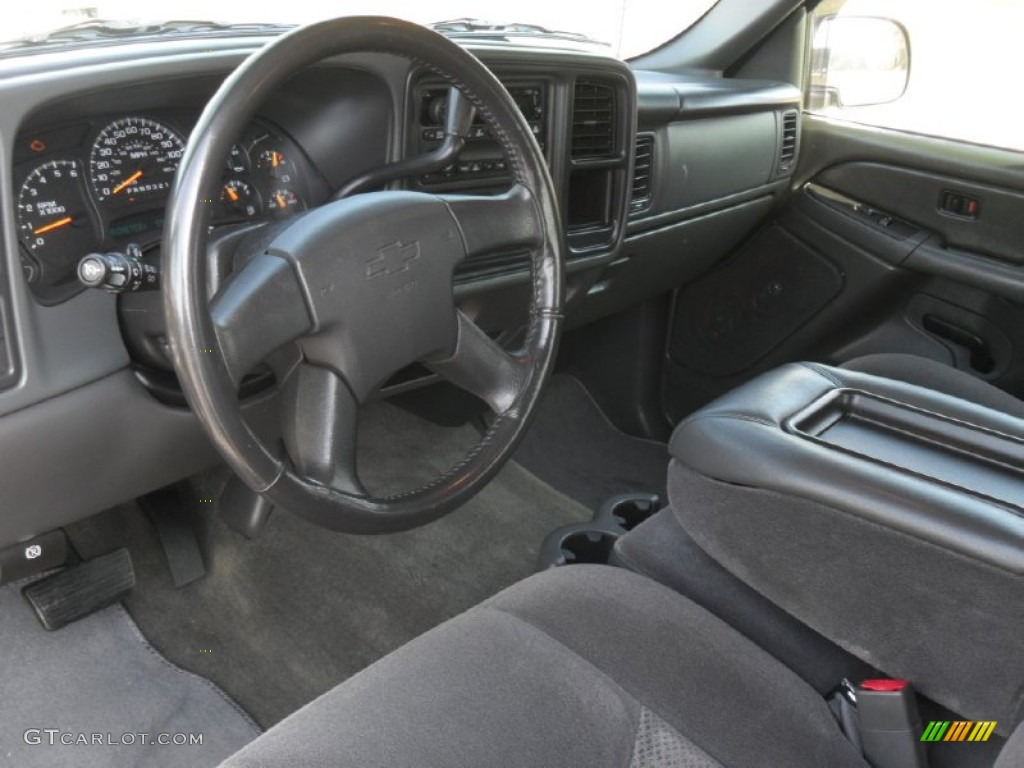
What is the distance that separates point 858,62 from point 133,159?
186 centimetres

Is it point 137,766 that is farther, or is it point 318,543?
point 318,543

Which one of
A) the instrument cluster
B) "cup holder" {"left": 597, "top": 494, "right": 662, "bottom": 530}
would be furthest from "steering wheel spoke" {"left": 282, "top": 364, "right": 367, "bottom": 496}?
"cup holder" {"left": 597, "top": 494, "right": 662, "bottom": 530}

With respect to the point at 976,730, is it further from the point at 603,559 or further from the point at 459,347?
the point at 603,559

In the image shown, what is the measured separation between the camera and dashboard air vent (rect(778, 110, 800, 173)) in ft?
7.77

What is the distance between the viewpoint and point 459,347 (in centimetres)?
120

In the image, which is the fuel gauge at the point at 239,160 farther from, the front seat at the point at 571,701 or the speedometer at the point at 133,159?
the front seat at the point at 571,701

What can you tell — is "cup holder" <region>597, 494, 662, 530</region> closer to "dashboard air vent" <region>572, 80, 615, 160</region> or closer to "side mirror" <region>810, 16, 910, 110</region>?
"dashboard air vent" <region>572, 80, 615, 160</region>

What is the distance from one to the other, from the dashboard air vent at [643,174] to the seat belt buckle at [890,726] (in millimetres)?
1160

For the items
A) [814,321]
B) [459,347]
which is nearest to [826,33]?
[814,321]

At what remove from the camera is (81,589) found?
1654mm

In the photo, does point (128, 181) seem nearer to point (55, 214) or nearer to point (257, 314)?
point (55, 214)

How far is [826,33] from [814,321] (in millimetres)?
705

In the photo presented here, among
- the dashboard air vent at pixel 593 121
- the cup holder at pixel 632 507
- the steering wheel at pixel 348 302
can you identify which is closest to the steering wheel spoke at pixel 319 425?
the steering wheel at pixel 348 302

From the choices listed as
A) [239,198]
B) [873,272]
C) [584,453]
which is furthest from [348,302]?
[873,272]
